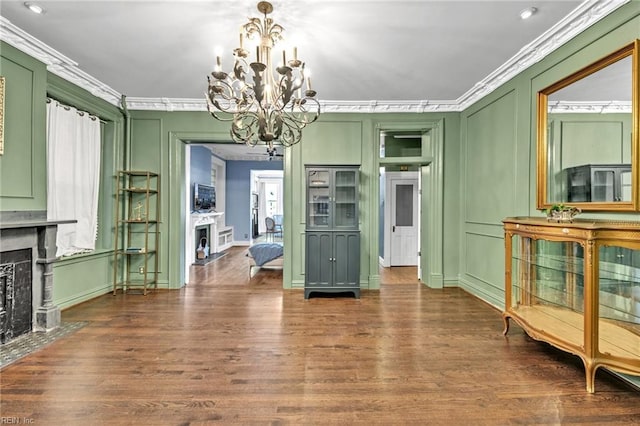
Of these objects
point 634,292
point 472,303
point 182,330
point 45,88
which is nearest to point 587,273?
point 634,292

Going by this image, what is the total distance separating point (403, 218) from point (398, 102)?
269 centimetres

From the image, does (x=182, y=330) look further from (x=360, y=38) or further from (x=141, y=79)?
(x=360, y=38)

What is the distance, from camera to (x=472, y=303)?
13.5 ft

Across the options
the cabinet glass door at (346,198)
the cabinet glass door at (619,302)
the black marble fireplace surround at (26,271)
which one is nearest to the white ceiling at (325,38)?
the cabinet glass door at (346,198)

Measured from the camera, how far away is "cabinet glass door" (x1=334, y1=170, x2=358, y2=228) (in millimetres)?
4469

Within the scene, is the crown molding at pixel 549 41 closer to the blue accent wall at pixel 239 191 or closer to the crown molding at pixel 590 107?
the crown molding at pixel 590 107

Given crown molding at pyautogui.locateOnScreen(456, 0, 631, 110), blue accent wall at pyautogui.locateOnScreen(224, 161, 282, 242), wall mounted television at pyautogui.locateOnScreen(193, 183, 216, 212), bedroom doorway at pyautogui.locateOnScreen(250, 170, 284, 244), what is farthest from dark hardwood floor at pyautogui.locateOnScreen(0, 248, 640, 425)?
bedroom doorway at pyautogui.locateOnScreen(250, 170, 284, 244)

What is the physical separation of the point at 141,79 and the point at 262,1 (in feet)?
7.86

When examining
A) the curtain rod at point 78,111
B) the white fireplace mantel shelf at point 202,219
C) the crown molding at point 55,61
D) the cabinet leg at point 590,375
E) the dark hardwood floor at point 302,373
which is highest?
the crown molding at point 55,61

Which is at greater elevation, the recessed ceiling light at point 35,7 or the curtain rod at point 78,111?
the recessed ceiling light at point 35,7

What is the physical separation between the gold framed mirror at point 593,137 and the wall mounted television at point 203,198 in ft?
21.4

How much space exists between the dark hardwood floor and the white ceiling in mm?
2627

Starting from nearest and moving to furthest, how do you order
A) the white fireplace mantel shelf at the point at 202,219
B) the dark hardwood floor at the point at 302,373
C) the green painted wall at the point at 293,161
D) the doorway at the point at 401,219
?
the dark hardwood floor at the point at 302,373 < the green painted wall at the point at 293,161 < the doorway at the point at 401,219 < the white fireplace mantel shelf at the point at 202,219

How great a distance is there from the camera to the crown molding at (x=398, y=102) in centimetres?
262
